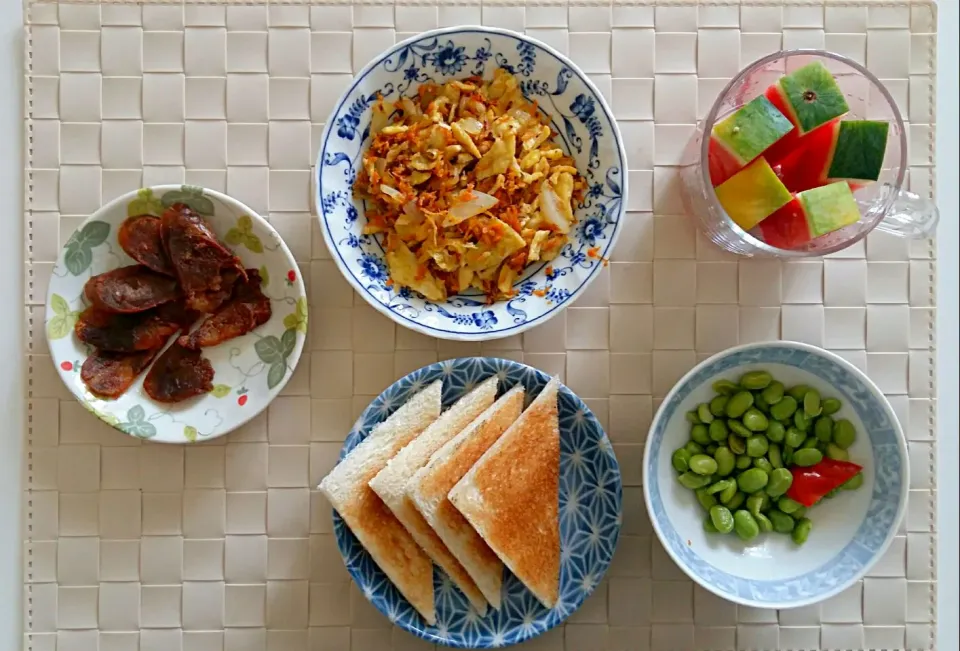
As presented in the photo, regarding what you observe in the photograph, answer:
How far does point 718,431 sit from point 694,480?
0.11 meters

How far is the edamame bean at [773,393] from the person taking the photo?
1529mm

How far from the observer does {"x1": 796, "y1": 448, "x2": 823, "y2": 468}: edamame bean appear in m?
1.53

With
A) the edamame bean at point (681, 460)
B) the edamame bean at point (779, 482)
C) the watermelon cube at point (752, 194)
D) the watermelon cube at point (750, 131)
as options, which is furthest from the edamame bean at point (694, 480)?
the watermelon cube at point (750, 131)

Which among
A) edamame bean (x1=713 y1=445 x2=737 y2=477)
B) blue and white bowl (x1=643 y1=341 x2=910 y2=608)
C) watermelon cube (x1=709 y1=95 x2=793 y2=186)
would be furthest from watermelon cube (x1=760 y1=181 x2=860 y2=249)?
edamame bean (x1=713 y1=445 x2=737 y2=477)

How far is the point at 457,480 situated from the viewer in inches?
58.1

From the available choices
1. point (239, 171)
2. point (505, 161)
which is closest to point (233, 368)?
point (239, 171)

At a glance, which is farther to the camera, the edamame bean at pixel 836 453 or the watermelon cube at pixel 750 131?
the edamame bean at pixel 836 453

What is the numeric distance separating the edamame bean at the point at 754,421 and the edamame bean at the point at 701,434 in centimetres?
8

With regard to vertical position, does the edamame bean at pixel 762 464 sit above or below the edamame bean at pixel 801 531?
above

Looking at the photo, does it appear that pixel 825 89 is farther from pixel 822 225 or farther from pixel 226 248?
pixel 226 248

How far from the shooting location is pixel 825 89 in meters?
1.38

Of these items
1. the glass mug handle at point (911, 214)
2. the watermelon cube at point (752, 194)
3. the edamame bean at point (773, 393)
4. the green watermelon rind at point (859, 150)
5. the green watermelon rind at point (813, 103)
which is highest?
the green watermelon rind at point (813, 103)

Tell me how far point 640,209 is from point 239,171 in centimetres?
85

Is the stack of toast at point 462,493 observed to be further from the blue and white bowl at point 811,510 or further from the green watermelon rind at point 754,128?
the green watermelon rind at point 754,128
